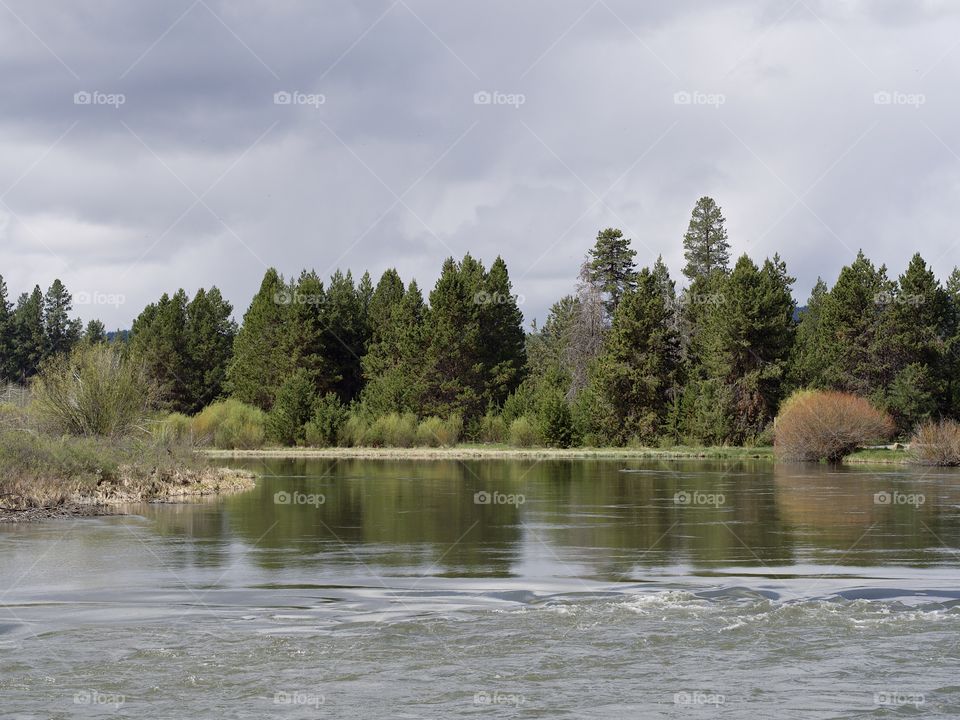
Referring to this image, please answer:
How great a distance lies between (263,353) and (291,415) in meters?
→ 14.8

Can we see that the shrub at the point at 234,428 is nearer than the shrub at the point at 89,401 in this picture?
No

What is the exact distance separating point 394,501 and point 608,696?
2045cm

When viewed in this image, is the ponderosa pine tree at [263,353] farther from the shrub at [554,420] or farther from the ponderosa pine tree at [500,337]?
the shrub at [554,420]

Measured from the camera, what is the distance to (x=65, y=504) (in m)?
27.0

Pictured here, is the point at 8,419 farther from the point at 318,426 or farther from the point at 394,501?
the point at 318,426

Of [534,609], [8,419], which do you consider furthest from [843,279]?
[534,609]

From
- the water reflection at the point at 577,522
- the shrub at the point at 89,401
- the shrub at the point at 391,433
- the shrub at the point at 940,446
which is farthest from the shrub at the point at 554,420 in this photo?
the shrub at the point at 89,401

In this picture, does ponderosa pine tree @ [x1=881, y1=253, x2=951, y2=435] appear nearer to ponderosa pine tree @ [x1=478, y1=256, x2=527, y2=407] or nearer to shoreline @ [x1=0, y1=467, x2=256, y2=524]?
ponderosa pine tree @ [x1=478, y1=256, x2=527, y2=407]

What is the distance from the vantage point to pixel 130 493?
3025cm

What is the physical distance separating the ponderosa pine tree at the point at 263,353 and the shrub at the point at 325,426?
42.5 ft

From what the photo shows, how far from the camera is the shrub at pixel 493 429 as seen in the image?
242ft

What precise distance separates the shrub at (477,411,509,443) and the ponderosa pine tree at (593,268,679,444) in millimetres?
6848

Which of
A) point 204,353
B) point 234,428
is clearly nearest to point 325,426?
point 234,428

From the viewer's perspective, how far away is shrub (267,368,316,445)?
240 ft
